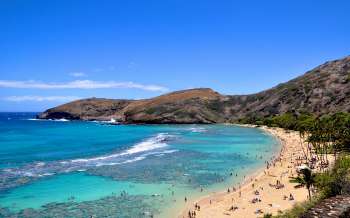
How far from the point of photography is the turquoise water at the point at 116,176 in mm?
42688

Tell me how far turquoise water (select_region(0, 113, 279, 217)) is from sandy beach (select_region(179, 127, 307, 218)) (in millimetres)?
2055

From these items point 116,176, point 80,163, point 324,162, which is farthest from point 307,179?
point 80,163

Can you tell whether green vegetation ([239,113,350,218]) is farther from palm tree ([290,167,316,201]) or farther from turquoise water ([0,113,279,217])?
turquoise water ([0,113,279,217])

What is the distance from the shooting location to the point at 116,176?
58250 mm

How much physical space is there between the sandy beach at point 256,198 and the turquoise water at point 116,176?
2.06 metres

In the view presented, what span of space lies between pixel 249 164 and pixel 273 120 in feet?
292

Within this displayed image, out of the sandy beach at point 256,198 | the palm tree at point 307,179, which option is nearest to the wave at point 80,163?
the sandy beach at point 256,198

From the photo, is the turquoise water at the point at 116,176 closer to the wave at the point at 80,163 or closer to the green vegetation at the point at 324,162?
the wave at the point at 80,163

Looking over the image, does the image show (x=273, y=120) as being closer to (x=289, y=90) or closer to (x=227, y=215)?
(x=289, y=90)

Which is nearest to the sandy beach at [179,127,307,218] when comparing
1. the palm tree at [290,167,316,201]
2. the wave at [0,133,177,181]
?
the palm tree at [290,167,316,201]

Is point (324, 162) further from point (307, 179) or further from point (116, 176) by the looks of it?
point (116, 176)

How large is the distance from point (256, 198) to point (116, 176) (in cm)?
2135

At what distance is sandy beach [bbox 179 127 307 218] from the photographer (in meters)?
40.2

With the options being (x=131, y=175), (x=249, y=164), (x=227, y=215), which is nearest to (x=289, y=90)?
(x=249, y=164)
